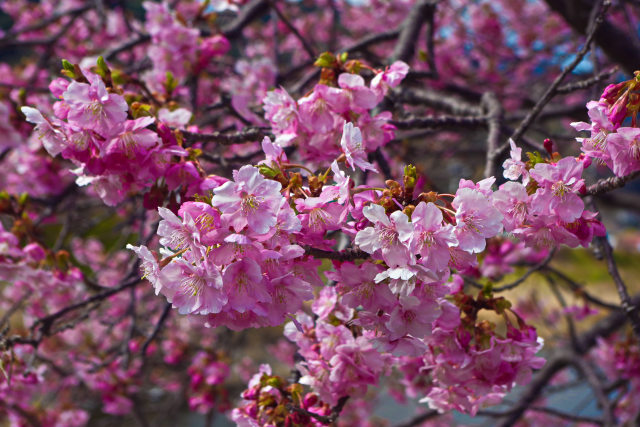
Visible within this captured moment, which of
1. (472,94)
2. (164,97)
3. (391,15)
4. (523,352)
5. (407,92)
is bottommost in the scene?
(523,352)

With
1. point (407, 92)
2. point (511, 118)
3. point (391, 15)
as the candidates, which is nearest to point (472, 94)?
point (511, 118)

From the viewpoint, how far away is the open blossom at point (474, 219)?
72 cm

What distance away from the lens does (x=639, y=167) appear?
2.59 ft

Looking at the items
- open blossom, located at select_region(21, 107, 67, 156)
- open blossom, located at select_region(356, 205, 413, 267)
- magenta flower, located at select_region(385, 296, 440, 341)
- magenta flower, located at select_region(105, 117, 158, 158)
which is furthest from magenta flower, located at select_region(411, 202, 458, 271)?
open blossom, located at select_region(21, 107, 67, 156)

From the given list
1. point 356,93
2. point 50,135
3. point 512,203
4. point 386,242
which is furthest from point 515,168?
point 50,135

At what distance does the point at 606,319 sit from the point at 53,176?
3.24m

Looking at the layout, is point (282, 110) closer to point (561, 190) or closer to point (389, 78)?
point (389, 78)

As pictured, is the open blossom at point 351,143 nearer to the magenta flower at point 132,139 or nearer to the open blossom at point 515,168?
the open blossom at point 515,168

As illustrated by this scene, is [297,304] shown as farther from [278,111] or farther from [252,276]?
[278,111]

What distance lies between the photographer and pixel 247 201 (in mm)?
717

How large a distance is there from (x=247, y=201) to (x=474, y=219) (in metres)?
0.36

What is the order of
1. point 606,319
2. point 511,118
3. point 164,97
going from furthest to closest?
point 606,319, point 511,118, point 164,97

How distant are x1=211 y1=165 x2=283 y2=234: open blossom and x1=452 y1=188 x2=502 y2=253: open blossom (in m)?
0.29

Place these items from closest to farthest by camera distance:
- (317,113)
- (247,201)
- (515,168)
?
1. (247,201)
2. (515,168)
3. (317,113)
